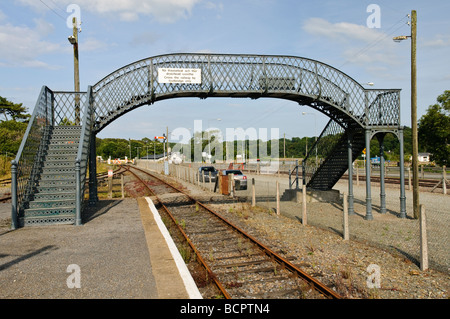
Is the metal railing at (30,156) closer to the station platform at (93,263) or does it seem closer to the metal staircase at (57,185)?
the metal staircase at (57,185)

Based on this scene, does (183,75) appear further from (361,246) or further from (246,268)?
(361,246)

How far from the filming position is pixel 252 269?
705 cm

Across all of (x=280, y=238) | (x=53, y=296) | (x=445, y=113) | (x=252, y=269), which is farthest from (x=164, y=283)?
(x=445, y=113)

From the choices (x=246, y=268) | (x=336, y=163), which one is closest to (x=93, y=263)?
(x=246, y=268)

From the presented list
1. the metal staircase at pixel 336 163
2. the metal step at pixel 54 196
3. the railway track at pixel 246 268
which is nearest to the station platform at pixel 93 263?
the railway track at pixel 246 268

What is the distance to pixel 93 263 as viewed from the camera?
668cm

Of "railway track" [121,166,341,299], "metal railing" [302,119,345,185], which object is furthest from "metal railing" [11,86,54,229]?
"metal railing" [302,119,345,185]

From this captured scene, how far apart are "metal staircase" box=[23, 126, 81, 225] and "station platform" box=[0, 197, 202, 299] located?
0.48 metres

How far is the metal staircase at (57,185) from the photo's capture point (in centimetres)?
1035

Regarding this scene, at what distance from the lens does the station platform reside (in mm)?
5258

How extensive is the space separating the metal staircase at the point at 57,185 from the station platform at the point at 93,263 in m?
0.48

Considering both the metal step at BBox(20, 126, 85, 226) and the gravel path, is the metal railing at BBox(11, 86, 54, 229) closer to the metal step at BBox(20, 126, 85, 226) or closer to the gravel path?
the metal step at BBox(20, 126, 85, 226)

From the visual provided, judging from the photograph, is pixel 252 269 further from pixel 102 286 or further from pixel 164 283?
pixel 102 286
